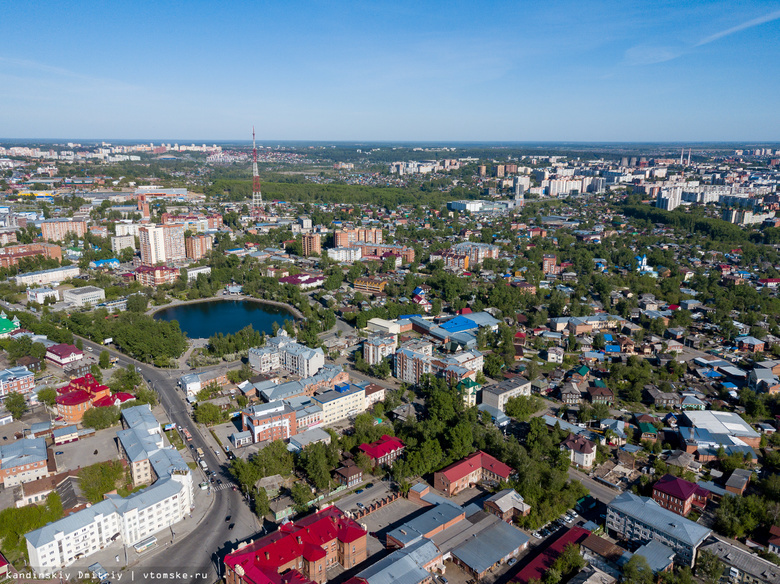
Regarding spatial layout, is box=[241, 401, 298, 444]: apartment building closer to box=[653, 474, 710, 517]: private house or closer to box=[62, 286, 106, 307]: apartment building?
box=[653, 474, 710, 517]: private house

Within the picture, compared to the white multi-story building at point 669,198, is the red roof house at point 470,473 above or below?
below

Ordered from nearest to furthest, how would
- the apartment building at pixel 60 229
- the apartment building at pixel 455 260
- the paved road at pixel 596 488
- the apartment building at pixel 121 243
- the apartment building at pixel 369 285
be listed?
the paved road at pixel 596 488, the apartment building at pixel 369 285, the apartment building at pixel 455 260, the apartment building at pixel 121 243, the apartment building at pixel 60 229

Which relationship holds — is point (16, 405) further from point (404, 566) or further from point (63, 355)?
point (404, 566)

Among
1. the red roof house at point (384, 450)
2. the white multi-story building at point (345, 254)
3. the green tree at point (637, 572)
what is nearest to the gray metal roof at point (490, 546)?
the green tree at point (637, 572)

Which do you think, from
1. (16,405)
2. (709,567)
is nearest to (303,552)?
(709,567)

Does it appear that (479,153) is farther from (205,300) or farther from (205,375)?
(205,375)

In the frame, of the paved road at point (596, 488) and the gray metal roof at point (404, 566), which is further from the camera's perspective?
the paved road at point (596, 488)

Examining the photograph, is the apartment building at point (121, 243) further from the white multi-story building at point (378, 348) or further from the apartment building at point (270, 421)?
the apartment building at point (270, 421)
